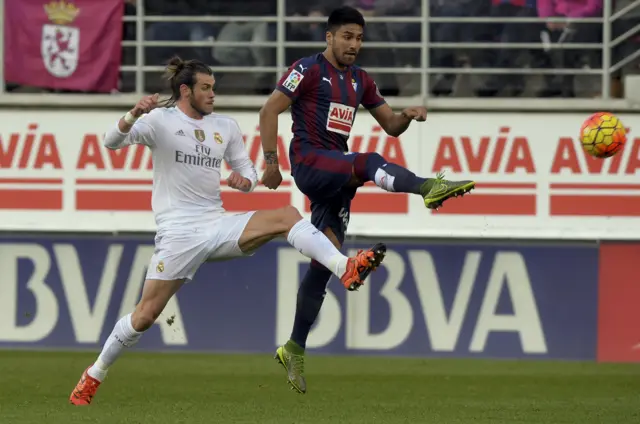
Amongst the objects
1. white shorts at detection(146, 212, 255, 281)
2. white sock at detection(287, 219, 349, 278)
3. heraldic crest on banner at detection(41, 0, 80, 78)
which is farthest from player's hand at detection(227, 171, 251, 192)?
heraldic crest on banner at detection(41, 0, 80, 78)

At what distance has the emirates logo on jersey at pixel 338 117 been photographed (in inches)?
357

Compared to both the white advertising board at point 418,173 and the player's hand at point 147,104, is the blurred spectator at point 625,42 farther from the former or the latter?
the player's hand at point 147,104

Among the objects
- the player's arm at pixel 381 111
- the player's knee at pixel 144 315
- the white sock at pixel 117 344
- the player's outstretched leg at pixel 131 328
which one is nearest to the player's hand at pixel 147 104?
the player's outstretched leg at pixel 131 328

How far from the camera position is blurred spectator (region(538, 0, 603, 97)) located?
13.5 metres

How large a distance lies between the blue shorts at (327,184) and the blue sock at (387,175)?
0.08 m

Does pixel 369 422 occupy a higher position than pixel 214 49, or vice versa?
pixel 214 49

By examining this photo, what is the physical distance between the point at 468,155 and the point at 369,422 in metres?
5.53

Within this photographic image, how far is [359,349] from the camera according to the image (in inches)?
514

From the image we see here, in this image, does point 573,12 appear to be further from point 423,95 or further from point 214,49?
point 214,49

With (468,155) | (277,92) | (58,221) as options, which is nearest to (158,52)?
(58,221)

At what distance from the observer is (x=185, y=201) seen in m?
8.86

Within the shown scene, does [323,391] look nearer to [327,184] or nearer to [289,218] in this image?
[327,184]

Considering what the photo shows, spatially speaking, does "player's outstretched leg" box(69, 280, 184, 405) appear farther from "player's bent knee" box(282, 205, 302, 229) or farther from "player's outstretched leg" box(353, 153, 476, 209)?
"player's outstretched leg" box(353, 153, 476, 209)

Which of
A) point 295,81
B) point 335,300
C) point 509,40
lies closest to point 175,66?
point 295,81
